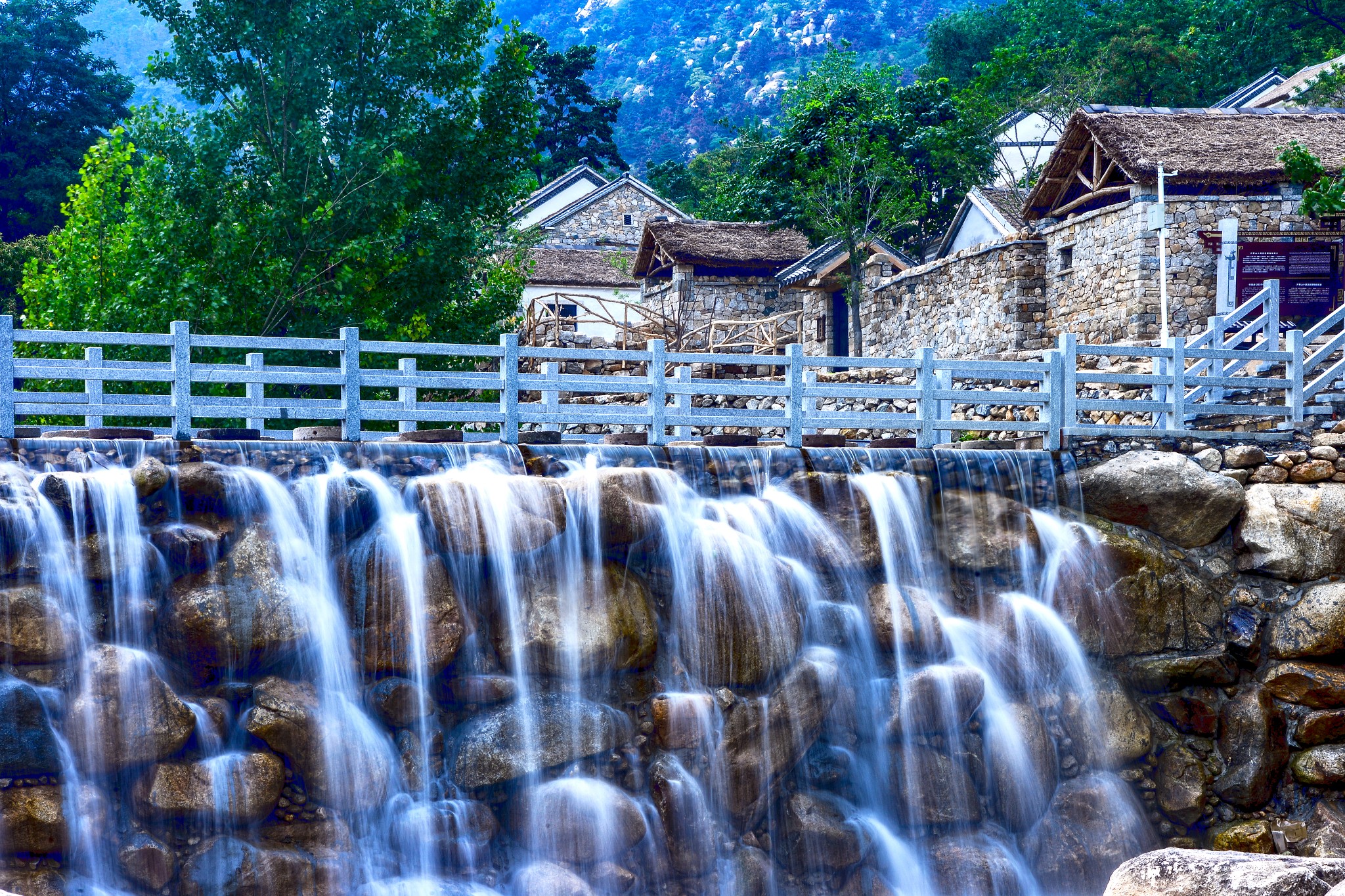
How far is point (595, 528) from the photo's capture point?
12.9 m

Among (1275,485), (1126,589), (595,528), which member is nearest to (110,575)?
(595,528)

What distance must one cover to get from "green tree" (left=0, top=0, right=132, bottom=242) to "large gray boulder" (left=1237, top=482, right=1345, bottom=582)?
36.6m

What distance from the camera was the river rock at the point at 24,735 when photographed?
10.1m

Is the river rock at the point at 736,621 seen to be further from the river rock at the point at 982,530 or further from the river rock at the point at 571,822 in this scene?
the river rock at the point at 982,530

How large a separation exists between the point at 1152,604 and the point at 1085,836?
2901mm

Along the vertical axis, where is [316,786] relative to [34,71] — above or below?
below

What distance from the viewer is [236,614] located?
1109cm

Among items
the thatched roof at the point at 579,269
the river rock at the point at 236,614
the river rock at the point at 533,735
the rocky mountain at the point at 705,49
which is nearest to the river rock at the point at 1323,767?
the river rock at the point at 533,735

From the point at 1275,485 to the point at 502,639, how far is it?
9799mm

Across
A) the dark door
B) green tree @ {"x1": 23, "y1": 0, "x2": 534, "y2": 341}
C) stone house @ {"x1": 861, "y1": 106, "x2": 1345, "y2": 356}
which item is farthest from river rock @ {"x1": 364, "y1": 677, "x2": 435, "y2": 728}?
the dark door

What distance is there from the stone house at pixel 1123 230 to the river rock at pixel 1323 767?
14.2 meters

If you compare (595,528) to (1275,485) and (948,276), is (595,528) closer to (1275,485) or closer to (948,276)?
(1275,485)

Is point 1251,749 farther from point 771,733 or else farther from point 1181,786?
point 771,733

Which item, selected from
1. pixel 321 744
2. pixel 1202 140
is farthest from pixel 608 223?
pixel 321 744
